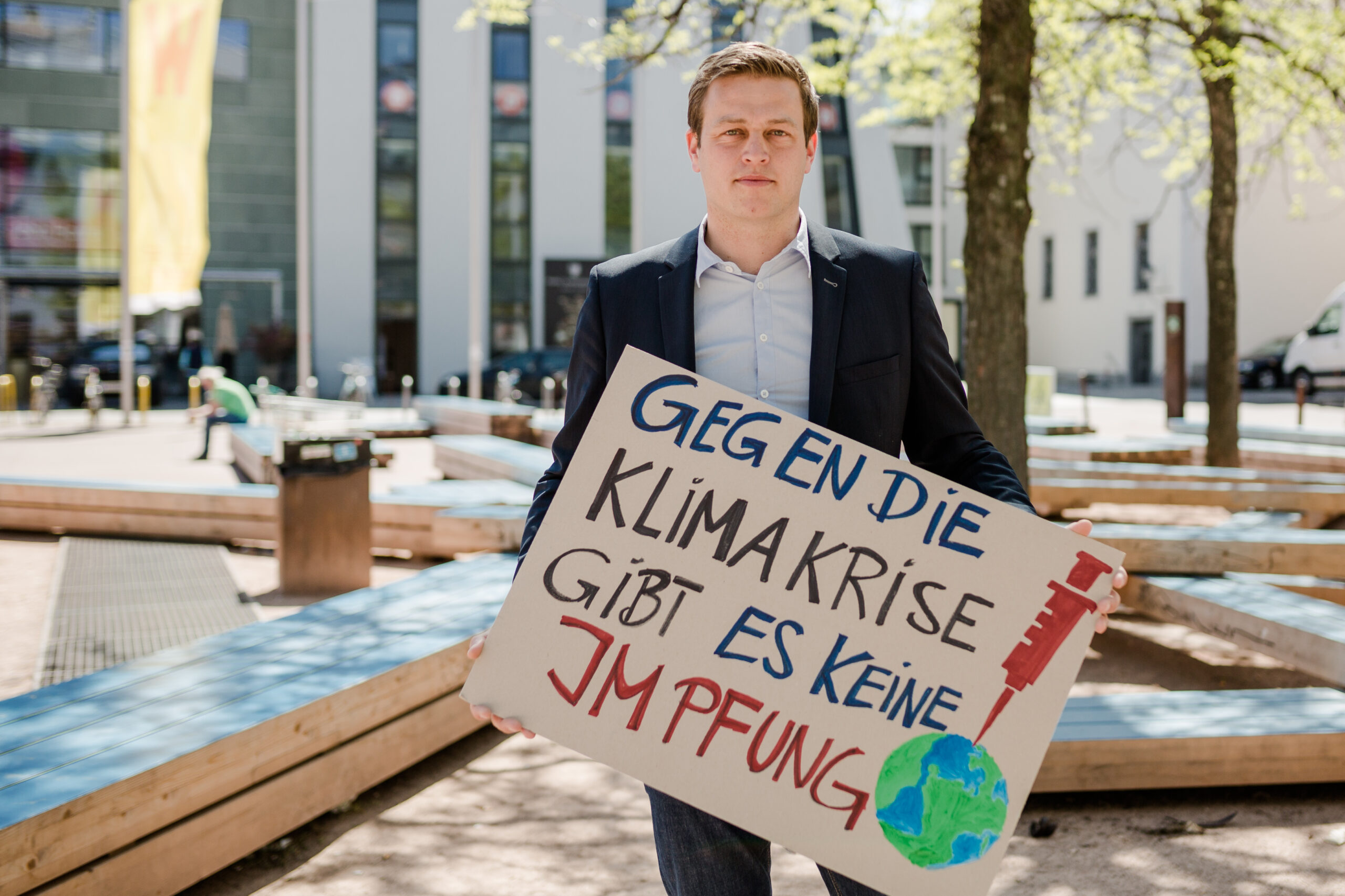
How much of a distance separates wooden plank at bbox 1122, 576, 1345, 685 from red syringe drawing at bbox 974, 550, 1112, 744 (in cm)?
315

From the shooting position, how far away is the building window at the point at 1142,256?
1470 inches

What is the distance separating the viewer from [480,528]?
24.2ft

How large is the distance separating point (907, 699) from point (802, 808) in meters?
0.25

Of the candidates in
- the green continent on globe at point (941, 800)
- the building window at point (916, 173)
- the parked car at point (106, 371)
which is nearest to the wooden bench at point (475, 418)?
the parked car at point (106, 371)

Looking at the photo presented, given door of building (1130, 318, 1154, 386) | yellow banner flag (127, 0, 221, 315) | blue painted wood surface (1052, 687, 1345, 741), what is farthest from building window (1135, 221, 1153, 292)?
blue painted wood surface (1052, 687, 1345, 741)

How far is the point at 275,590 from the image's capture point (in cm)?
734

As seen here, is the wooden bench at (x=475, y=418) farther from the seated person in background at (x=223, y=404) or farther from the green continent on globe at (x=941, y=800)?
the green continent on globe at (x=941, y=800)

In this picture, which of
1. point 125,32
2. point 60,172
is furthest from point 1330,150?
point 60,172

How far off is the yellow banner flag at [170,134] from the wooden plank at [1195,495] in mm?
12218

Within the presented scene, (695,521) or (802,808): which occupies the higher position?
(695,521)

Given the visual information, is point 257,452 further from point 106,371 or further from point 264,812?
point 106,371

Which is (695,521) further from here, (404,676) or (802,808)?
(404,676)

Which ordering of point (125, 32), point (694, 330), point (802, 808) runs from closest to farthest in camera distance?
point (802, 808)
point (694, 330)
point (125, 32)

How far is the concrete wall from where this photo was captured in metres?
33.9
